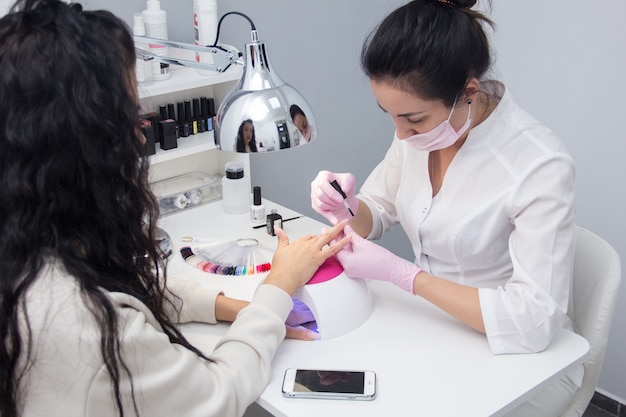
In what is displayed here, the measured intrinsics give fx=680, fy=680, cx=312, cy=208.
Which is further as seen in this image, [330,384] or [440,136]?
[440,136]

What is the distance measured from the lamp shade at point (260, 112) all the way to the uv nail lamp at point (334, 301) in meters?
0.26

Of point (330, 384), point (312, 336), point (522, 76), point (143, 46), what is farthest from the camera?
point (522, 76)

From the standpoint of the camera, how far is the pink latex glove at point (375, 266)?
1248 mm

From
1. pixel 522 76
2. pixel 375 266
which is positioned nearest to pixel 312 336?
pixel 375 266

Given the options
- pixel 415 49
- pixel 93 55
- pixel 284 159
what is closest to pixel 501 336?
pixel 415 49

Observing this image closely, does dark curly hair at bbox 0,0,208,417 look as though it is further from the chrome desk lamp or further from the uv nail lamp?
the uv nail lamp

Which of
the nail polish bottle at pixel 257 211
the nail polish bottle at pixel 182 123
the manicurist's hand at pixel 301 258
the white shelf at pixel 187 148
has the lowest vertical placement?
the nail polish bottle at pixel 257 211

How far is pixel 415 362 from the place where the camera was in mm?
1127

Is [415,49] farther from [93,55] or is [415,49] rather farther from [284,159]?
[284,159]

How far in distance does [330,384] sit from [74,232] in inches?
17.9

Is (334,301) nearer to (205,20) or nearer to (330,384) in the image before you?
(330,384)

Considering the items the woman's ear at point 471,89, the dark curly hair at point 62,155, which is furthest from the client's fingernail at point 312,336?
the woman's ear at point 471,89

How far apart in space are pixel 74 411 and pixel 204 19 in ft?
3.71

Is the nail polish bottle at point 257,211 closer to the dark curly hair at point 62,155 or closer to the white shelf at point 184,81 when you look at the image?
the white shelf at point 184,81
